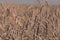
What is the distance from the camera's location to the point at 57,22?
5332 millimetres

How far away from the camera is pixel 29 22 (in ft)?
17.2

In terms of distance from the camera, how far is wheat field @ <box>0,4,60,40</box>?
5.01 m

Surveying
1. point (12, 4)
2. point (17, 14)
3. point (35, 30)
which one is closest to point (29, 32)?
point (35, 30)

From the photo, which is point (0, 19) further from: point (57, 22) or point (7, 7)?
point (57, 22)

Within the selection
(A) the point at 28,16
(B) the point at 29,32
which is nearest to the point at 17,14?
(A) the point at 28,16

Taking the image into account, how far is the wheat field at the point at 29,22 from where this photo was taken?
501 centimetres

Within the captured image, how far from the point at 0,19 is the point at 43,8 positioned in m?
0.70

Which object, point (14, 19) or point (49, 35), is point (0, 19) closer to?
point (14, 19)

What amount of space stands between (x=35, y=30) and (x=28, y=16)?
364 mm

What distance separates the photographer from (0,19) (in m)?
5.34

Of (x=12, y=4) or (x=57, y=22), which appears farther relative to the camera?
(x=12, y=4)

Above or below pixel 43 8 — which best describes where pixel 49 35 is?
below

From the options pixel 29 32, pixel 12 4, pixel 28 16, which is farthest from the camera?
pixel 12 4

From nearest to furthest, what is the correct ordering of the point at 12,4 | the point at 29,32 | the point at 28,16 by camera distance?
the point at 29,32 < the point at 28,16 < the point at 12,4
